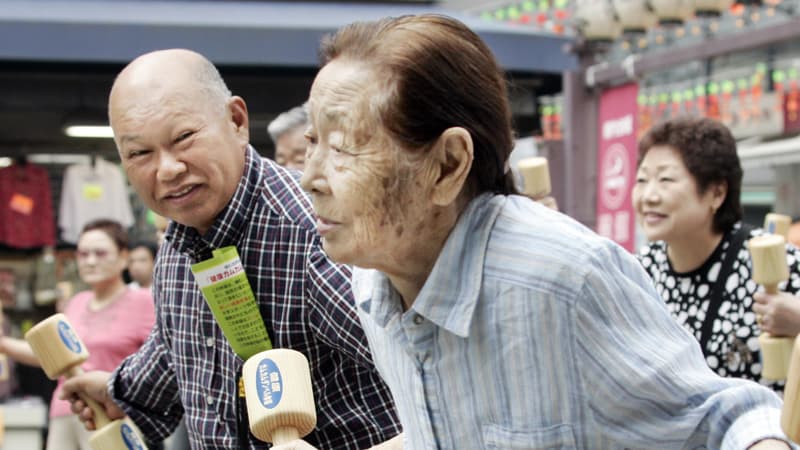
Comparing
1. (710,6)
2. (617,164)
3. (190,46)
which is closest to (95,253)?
(190,46)

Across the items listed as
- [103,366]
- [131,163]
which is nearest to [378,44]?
[131,163]

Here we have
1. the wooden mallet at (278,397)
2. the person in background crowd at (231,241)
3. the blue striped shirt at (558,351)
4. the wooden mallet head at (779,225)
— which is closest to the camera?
the blue striped shirt at (558,351)

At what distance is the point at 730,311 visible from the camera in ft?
12.8

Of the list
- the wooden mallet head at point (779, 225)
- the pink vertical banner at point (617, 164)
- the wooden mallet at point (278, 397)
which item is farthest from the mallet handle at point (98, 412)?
the pink vertical banner at point (617, 164)

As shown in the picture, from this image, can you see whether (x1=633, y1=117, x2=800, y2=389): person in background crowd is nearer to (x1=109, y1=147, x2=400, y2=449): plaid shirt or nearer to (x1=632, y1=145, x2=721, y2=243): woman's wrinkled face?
(x1=632, y1=145, x2=721, y2=243): woman's wrinkled face

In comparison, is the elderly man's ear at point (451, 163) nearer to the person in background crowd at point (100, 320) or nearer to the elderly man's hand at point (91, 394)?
the elderly man's hand at point (91, 394)

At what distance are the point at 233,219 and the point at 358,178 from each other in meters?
0.91

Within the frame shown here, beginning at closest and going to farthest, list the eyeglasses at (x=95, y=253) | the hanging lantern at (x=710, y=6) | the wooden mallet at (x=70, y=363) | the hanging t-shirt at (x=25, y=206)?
the wooden mallet at (x=70, y=363), the eyeglasses at (x=95, y=253), the hanging lantern at (x=710, y=6), the hanging t-shirt at (x=25, y=206)

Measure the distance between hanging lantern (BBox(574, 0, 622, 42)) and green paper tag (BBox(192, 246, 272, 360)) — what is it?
17.9 ft

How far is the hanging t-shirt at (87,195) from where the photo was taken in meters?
10.2

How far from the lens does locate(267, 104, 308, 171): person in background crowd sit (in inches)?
184

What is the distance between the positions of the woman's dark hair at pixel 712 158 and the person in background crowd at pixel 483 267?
2458mm

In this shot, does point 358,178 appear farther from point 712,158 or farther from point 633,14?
point 633,14

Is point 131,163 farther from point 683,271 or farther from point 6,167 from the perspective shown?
point 6,167
